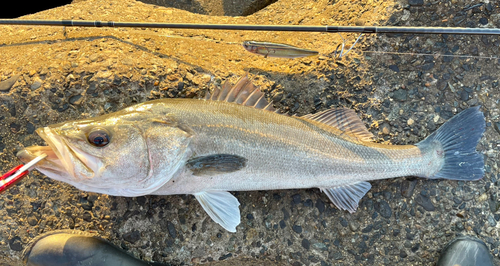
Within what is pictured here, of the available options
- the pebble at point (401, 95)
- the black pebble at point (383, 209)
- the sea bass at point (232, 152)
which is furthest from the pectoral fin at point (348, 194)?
the pebble at point (401, 95)

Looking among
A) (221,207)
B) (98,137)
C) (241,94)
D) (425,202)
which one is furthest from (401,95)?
(98,137)

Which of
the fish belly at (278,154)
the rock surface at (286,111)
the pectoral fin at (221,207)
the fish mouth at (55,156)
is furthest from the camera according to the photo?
the rock surface at (286,111)

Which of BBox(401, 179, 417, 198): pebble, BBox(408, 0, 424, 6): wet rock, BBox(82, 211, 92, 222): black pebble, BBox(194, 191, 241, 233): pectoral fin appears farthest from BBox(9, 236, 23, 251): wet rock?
BBox(408, 0, 424, 6): wet rock

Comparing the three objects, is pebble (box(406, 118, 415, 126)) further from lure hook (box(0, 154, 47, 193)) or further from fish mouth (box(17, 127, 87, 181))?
lure hook (box(0, 154, 47, 193))

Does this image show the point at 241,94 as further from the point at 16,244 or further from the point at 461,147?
the point at 16,244

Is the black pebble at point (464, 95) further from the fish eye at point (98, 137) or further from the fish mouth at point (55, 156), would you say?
the fish mouth at point (55, 156)

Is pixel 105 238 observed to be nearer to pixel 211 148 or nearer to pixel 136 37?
pixel 211 148

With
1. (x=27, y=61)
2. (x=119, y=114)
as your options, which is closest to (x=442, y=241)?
(x=119, y=114)
